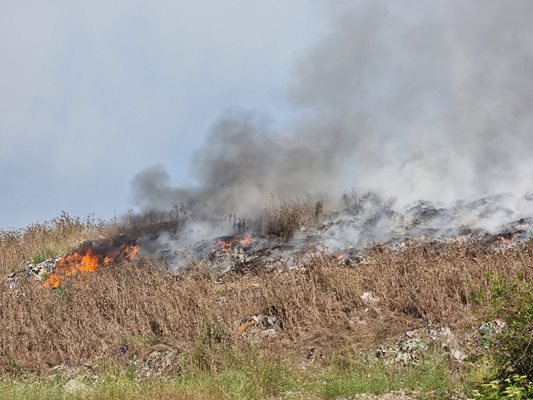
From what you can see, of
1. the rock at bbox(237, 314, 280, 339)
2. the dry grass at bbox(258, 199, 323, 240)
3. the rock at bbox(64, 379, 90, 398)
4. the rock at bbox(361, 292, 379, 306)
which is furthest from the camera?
the dry grass at bbox(258, 199, 323, 240)

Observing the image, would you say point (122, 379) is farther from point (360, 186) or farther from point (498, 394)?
point (360, 186)

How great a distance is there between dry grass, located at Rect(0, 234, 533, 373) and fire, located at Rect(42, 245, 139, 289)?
3.35m

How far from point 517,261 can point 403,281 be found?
2069 mm

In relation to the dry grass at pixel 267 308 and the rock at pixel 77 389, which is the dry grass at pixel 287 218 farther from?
the rock at pixel 77 389

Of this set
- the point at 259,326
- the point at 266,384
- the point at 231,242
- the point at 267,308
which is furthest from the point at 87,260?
the point at 266,384

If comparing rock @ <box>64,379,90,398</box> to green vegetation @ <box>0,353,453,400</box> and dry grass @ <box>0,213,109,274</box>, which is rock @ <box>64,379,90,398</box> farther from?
dry grass @ <box>0,213,109,274</box>

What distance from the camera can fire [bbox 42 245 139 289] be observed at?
17000 mm

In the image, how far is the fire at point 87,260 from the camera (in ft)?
55.8

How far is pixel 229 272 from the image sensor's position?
49.3 feet

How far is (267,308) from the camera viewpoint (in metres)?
11.1

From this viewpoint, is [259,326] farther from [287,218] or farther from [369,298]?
[287,218]

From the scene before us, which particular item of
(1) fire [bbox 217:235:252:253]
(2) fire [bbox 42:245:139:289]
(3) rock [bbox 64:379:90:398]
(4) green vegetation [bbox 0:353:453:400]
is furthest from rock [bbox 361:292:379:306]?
(2) fire [bbox 42:245:139:289]

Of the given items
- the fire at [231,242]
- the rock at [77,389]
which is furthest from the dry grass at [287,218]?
the rock at [77,389]

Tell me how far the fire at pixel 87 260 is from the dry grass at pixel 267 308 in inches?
132
